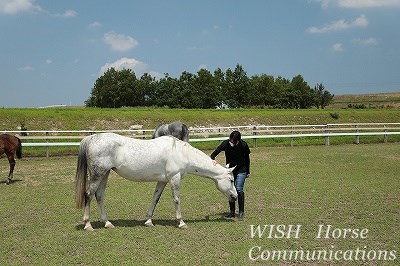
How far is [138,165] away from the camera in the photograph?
7.25m

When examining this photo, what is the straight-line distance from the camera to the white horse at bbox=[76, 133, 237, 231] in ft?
23.1

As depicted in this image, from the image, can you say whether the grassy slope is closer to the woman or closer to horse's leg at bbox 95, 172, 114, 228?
horse's leg at bbox 95, 172, 114, 228

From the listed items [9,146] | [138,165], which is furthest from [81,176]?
[9,146]

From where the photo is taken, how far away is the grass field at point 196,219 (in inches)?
227

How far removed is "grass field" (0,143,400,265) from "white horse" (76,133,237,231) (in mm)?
630

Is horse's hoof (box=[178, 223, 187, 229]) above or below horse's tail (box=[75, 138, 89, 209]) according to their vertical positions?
below

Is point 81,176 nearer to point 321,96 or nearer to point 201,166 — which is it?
point 201,166

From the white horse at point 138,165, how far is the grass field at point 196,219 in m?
0.63

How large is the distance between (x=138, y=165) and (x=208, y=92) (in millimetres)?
56564

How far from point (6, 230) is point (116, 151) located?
8.12 ft

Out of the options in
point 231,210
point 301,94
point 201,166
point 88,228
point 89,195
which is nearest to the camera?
point 88,228

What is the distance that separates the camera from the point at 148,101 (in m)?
76.2

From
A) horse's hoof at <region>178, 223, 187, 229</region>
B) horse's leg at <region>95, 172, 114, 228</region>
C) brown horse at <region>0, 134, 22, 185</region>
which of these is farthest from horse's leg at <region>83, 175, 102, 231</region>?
brown horse at <region>0, 134, 22, 185</region>

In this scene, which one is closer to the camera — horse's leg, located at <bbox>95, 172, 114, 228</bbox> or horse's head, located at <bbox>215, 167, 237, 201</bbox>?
horse's leg, located at <bbox>95, 172, 114, 228</bbox>
